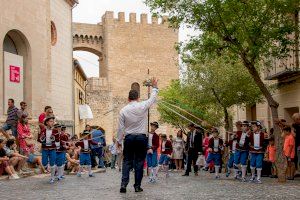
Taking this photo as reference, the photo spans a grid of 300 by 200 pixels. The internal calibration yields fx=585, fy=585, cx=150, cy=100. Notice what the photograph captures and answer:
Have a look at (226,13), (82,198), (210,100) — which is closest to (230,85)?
(210,100)

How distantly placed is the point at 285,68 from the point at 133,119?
1103 centimetres

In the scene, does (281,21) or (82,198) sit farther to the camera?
(281,21)

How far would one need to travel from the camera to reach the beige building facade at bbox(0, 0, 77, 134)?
69.2 ft

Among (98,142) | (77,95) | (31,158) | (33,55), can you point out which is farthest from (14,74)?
(77,95)

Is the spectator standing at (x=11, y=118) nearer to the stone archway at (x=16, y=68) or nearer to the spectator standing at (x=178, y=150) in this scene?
the stone archway at (x=16, y=68)

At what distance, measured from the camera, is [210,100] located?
94.8 ft

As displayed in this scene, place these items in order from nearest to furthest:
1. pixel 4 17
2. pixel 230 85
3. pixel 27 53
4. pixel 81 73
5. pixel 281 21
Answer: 1. pixel 281 21
2. pixel 4 17
3. pixel 27 53
4. pixel 230 85
5. pixel 81 73

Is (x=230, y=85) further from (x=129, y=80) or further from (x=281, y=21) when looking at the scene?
(x=129, y=80)

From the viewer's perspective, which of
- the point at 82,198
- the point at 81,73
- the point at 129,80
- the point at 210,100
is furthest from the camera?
the point at 129,80

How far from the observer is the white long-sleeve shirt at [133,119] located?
435 inches

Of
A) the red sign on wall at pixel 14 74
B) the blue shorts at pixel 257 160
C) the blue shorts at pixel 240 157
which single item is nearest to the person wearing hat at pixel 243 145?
the blue shorts at pixel 240 157

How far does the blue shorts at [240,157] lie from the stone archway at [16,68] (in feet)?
29.2

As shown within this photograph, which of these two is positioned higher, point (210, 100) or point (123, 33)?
point (123, 33)

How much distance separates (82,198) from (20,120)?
779 cm
